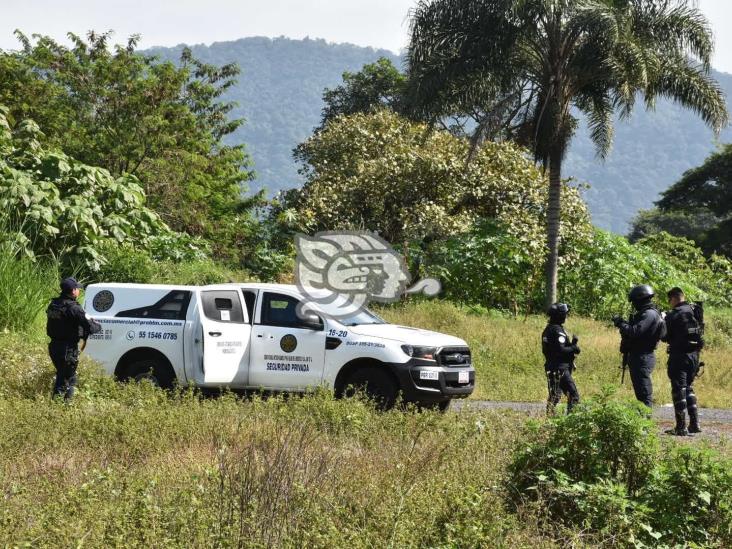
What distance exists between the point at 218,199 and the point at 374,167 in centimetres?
1336

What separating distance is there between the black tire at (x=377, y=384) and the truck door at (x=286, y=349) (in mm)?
495

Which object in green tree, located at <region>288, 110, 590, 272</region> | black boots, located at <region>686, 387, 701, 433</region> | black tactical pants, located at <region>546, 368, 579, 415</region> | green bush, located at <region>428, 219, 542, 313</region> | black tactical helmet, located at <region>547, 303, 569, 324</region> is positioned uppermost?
green tree, located at <region>288, 110, 590, 272</region>

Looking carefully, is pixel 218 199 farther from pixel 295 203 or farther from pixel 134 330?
pixel 134 330

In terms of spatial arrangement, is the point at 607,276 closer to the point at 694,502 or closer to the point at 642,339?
the point at 642,339

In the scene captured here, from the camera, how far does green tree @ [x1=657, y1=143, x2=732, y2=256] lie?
50719 millimetres

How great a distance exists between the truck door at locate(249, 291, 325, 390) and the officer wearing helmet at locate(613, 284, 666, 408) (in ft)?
12.4

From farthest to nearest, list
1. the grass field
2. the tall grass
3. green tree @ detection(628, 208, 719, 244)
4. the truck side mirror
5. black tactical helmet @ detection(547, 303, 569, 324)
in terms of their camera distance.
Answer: green tree @ detection(628, 208, 719, 244) → the tall grass → the truck side mirror → black tactical helmet @ detection(547, 303, 569, 324) → the grass field

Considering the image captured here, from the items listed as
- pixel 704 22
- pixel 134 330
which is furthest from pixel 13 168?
pixel 704 22

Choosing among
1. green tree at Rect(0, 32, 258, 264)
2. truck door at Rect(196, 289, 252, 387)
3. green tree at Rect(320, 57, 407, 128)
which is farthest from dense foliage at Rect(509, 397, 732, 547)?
green tree at Rect(320, 57, 407, 128)

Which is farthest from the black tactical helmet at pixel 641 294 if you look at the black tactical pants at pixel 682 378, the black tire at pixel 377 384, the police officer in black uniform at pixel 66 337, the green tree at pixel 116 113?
the green tree at pixel 116 113

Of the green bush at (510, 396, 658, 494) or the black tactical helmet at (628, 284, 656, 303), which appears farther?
the black tactical helmet at (628, 284, 656, 303)

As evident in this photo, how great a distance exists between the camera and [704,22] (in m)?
23.2

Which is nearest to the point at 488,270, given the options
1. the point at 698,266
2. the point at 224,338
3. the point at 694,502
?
the point at 698,266

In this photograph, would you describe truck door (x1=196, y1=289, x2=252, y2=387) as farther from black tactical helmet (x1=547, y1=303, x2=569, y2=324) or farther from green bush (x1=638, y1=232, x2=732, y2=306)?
green bush (x1=638, y1=232, x2=732, y2=306)
